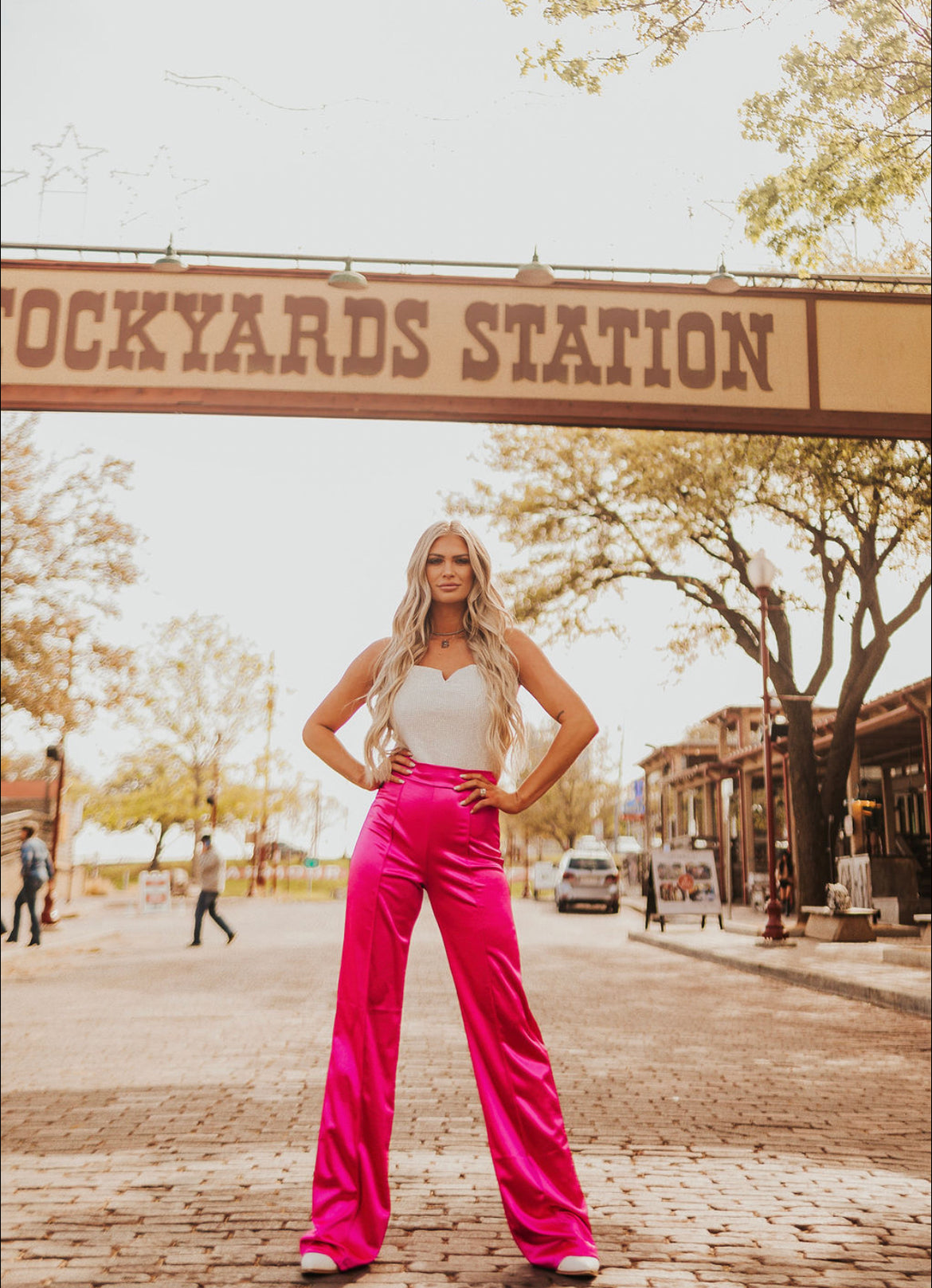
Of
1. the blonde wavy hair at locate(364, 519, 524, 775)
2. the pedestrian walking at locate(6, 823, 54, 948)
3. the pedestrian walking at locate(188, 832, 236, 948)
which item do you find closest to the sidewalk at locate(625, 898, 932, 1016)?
the pedestrian walking at locate(188, 832, 236, 948)

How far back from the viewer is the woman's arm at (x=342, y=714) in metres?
2.13

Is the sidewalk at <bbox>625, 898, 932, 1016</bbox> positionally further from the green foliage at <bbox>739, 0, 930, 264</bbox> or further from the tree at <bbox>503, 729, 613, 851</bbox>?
the green foliage at <bbox>739, 0, 930, 264</bbox>

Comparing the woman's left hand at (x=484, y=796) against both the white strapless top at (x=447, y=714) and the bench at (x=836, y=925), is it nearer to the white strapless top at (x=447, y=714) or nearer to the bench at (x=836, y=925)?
the white strapless top at (x=447, y=714)

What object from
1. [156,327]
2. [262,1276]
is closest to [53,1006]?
[156,327]

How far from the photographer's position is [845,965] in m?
13.7

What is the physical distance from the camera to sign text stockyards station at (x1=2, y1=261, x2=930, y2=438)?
499cm

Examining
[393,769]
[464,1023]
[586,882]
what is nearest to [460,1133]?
[464,1023]

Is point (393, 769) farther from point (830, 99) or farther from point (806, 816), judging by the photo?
point (806, 816)

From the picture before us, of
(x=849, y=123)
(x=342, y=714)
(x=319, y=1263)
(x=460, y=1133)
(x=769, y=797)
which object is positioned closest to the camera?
(x=342, y=714)

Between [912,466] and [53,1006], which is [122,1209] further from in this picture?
[912,466]

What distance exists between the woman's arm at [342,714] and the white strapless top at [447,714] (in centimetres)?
11

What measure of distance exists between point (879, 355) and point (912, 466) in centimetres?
642

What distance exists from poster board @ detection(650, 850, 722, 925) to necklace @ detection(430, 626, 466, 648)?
29.9ft

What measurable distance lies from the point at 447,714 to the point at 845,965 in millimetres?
13030
